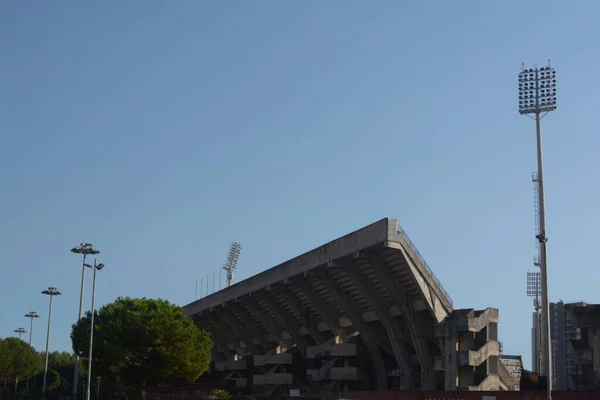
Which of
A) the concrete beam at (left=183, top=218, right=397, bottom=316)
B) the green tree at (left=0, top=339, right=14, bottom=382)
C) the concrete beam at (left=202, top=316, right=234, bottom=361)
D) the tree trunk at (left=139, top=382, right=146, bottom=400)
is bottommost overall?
the tree trunk at (left=139, top=382, right=146, bottom=400)

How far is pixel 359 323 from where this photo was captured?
6719 cm

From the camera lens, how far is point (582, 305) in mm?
52562

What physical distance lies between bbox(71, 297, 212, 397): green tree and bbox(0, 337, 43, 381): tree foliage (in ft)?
170

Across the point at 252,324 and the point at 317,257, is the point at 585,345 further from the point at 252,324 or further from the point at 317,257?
the point at 252,324

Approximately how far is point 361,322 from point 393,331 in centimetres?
500

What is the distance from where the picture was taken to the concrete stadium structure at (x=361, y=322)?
5566cm

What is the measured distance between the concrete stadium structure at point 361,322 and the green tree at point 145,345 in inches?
412

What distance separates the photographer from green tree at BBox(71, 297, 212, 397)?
63281mm

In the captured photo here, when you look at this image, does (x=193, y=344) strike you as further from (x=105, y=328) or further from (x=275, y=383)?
(x=275, y=383)

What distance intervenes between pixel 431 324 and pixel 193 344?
65.1 ft

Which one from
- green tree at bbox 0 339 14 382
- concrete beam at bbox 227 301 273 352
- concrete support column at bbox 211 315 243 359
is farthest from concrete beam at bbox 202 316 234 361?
green tree at bbox 0 339 14 382

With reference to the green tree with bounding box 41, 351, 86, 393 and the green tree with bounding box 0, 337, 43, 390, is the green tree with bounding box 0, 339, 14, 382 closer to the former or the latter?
the green tree with bounding box 0, 337, 43, 390

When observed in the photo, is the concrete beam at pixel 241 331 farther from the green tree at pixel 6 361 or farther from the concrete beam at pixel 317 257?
the green tree at pixel 6 361

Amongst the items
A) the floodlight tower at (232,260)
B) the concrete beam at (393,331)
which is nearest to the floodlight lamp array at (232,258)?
the floodlight tower at (232,260)
